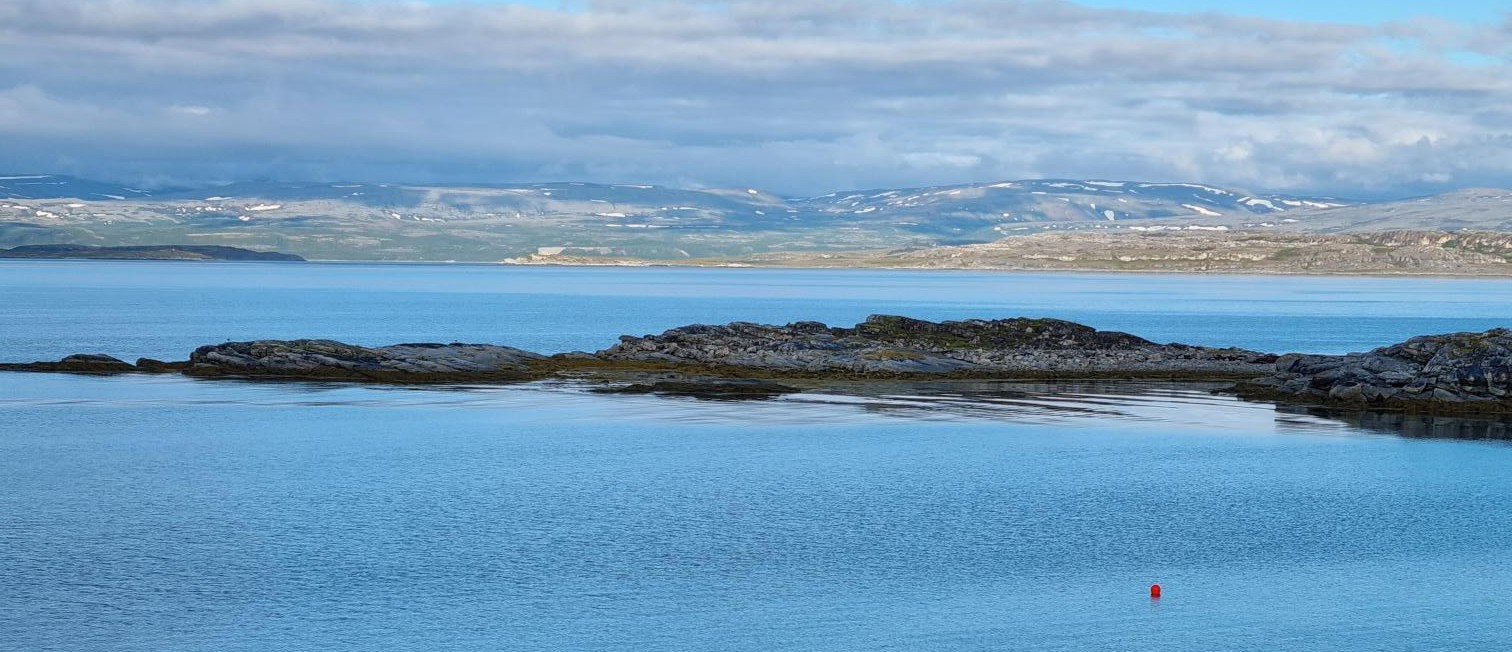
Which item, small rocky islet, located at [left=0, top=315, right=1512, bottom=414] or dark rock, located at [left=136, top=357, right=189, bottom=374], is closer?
small rocky islet, located at [left=0, top=315, right=1512, bottom=414]

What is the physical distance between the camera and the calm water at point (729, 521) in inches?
791

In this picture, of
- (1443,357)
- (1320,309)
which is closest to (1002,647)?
(1443,357)

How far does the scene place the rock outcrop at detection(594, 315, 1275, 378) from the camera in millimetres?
55562

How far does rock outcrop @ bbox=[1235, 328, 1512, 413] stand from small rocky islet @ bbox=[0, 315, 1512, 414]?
39mm

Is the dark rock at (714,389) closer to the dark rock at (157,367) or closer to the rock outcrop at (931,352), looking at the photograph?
the rock outcrop at (931,352)

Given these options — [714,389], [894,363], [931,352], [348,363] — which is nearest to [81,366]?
[348,363]

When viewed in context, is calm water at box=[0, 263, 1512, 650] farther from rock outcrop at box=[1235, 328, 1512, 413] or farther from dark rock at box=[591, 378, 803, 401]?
rock outcrop at box=[1235, 328, 1512, 413]

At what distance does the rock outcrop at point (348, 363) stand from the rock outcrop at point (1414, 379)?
23.6 meters

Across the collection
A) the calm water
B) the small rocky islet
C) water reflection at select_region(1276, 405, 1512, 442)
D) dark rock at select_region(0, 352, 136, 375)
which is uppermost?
the small rocky islet

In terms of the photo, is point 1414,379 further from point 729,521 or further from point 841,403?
point 729,521

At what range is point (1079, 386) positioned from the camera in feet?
173

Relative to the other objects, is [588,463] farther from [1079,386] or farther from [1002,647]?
[1079,386]

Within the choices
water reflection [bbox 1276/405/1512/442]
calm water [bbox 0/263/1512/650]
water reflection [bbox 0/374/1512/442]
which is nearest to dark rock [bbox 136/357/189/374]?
water reflection [bbox 0/374/1512/442]

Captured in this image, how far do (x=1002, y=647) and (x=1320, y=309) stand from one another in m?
129
